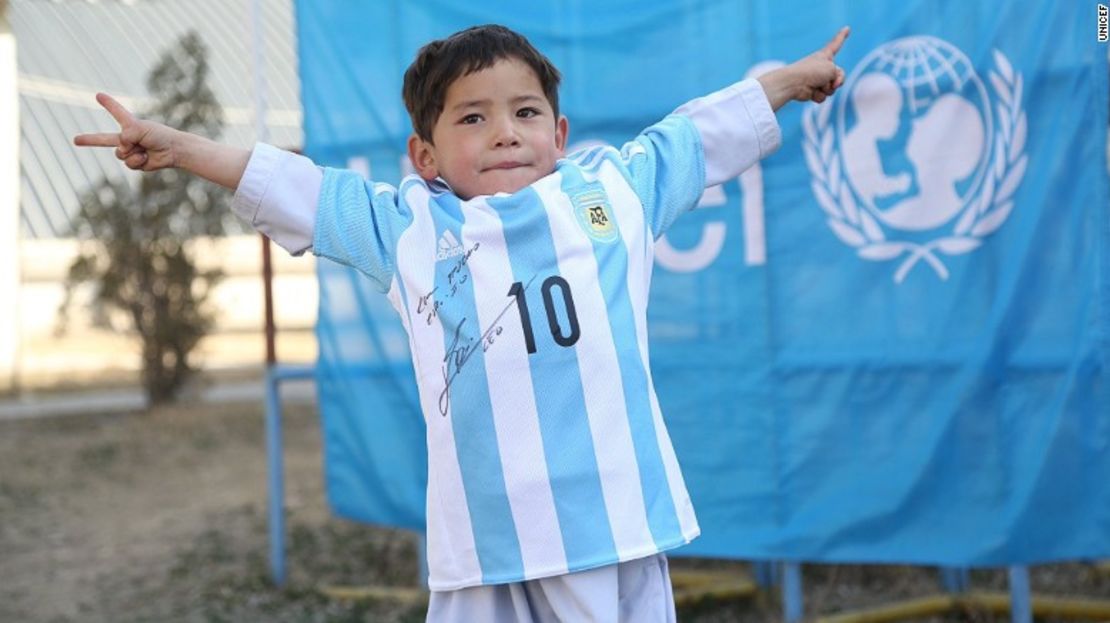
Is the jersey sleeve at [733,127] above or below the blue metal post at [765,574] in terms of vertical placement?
above

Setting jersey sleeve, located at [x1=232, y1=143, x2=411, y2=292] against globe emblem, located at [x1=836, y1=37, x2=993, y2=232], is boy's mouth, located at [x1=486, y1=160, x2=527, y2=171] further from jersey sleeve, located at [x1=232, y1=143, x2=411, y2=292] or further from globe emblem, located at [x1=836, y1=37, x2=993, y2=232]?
globe emblem, located at [x1=836, y1=37, x2=993, y2=232]

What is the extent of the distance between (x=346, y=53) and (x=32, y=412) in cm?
677

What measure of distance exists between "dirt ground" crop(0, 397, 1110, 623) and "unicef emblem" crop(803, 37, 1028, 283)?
128cm

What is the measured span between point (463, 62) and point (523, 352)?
1.68 feet

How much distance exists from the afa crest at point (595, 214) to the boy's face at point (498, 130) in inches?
4.1

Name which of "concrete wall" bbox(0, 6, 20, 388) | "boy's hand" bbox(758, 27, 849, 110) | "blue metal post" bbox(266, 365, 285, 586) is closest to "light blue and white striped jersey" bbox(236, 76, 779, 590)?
"boy's hand" bbox(758, 27, 849, 110)

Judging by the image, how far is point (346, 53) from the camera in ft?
15.1

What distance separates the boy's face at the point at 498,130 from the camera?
2365 millimetres

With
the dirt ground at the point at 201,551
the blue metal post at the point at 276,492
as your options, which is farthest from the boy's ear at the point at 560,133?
the blue metal post at the point at 276,492

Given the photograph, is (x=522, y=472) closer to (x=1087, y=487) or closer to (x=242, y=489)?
(x=1087, y=487)

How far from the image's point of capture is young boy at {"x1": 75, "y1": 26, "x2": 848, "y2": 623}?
2.22 m

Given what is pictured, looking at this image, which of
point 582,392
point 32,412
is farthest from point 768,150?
point 32,412

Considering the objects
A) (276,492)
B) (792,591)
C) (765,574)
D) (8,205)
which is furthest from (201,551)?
(8,205)
